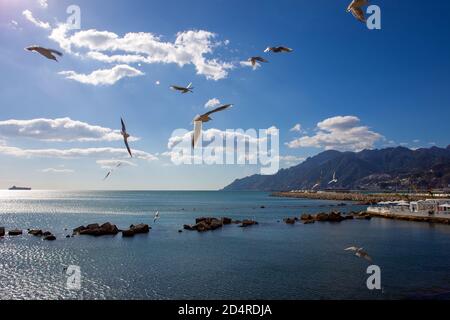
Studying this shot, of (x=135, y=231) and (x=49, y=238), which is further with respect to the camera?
(x=135, y=231)

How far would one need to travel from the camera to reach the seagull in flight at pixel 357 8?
6.75m

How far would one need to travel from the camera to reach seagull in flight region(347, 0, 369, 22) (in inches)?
266

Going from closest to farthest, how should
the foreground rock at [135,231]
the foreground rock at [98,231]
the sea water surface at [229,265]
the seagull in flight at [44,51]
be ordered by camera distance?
the seagull in flight at [44,51] < the sea water surface at [229,265] < the foreground rock at [135,231] < the foreground rock at [98,231]

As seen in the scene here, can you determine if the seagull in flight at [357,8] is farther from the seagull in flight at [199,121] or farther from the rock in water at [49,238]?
the rock in water at [49,238]

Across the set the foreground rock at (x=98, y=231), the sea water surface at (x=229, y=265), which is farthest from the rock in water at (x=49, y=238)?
the foreground rock at (x=98, y=231)

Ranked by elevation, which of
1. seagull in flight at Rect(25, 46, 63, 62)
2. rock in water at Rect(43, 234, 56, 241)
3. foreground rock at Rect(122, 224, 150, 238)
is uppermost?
seagull in flight at Rect(25, 46, 63, 62)

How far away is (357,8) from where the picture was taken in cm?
689

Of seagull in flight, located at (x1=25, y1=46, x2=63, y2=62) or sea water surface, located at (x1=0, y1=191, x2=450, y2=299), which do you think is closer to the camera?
seagull in flight, located at (x1=25, y1=46, x2=63, y2=62)

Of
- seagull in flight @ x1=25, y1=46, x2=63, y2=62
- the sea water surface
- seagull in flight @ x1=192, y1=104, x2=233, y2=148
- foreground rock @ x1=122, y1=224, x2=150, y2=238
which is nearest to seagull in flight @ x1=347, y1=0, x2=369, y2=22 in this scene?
seagull in flight @ x1=192, y1=104, x2=233, y2=148

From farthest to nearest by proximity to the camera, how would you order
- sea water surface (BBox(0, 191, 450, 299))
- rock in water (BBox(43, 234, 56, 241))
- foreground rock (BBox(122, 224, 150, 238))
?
foreground rock (BBox(122, 224, 150, 238))
rock in water (BBox(43, 234, 56, 241))
sea water surface (BBox(0, 191, 450, 299))

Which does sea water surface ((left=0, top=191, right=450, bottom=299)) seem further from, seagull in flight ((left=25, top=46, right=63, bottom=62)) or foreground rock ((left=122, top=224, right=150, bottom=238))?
seagull in flight ((left=25, top=46, right=63, bottom=62))

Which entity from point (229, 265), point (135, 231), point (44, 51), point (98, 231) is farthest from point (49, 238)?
point (44, 51)

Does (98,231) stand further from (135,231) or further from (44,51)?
(44,51)
